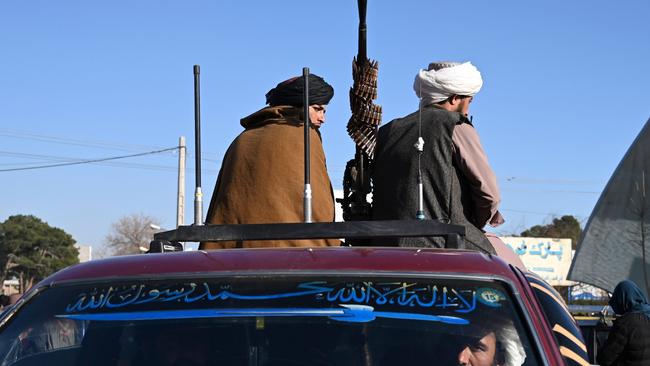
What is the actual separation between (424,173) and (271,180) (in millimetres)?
802

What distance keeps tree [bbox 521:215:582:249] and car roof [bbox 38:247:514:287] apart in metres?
70.1

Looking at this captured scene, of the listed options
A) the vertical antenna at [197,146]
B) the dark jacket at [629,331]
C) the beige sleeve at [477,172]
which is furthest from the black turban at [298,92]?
the dark jacket at [629,331]

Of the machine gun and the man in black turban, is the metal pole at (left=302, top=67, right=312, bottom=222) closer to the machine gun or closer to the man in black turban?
the man in black turban

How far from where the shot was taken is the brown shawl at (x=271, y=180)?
5.01 metres

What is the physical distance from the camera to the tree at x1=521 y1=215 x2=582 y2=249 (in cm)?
7188

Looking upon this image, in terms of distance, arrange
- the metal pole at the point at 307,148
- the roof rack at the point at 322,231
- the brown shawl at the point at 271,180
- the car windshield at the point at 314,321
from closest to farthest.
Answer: the car windshield at the point at 314,321, the roof rack at the point at 322,231, the metal pole at the point at 307,148, the brown shawl at the point at 271,180

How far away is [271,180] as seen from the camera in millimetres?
5062

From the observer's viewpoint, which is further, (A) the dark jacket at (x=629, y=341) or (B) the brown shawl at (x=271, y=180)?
A: (A) the dark jacket at (x=629, y=341)

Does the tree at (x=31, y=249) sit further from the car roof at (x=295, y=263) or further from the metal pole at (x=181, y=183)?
the car roof at (x=295, y=263)

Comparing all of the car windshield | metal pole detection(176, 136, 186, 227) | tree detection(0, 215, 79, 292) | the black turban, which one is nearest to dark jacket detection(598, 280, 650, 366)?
the black turban

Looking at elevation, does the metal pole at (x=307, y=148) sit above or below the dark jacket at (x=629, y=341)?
above

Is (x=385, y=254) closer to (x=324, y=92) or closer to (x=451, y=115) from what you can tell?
(x=451, y=115)

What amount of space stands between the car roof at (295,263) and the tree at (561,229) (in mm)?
70136

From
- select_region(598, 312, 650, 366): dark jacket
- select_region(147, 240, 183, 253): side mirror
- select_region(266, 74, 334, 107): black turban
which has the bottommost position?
select_region(598, 312, 650, 366): dark jacket
